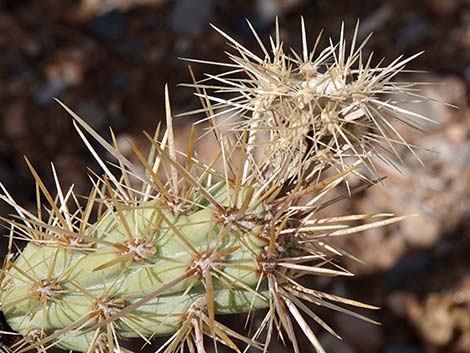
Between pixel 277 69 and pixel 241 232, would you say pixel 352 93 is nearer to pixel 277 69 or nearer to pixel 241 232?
pixel 277 69

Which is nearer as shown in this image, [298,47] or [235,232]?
[235,232]

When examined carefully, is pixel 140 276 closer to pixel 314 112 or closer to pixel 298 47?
pixel 314 112

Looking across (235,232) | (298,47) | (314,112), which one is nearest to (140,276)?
(235,232)

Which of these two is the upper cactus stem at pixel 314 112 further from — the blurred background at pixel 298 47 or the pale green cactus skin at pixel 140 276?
the blurred background at pixel 298 47

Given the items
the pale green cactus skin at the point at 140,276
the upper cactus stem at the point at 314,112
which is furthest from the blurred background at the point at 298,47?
the upper cactus stem at the point at 314,112

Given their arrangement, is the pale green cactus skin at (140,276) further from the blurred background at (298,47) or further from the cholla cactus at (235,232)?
the blurred background at (298,47)

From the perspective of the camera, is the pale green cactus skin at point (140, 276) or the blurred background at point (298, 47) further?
the blurred background at point (298, 47)

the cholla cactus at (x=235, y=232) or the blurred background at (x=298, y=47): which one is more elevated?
the cholla cactus at (x=235, y=232)
